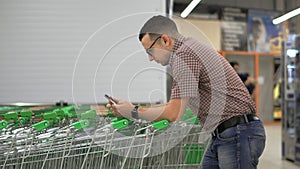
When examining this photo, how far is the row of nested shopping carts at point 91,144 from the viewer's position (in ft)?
6.79

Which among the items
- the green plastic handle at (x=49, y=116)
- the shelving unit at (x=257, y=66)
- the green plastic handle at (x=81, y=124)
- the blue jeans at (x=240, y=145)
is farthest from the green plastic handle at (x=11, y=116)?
the shelving unit at (x=257, y=66)

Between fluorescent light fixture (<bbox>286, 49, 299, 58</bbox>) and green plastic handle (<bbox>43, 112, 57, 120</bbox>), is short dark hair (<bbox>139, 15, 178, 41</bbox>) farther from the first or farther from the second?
fluorescent light fixture (<bbox>286, 49, 299, 58</bbox>)

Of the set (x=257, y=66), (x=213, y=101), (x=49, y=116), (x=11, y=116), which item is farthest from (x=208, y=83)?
(x=257, y=66)

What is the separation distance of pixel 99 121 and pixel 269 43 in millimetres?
9090

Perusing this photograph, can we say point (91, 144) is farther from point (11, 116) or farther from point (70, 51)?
point (70, 51)

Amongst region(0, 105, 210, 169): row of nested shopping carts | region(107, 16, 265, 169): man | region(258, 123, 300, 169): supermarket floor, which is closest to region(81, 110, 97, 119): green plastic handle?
region(0, 105, 210, 169): row of nested shopping carts

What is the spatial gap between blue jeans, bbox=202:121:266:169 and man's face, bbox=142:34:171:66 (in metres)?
0.51

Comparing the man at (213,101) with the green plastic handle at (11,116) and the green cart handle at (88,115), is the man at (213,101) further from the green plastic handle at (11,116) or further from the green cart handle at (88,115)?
the green plastic handle at (11,116)

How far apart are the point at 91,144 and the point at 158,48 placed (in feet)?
2.77

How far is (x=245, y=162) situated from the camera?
5.26 feet

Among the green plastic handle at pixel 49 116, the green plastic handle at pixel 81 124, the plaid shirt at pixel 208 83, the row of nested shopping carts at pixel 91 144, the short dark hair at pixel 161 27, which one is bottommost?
the row of nested shopping carts at pixel 91 144

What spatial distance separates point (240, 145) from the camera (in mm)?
1603

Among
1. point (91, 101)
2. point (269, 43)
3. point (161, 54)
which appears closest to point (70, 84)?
point (91, 101)

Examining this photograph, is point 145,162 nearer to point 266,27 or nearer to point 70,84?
point 70,84
